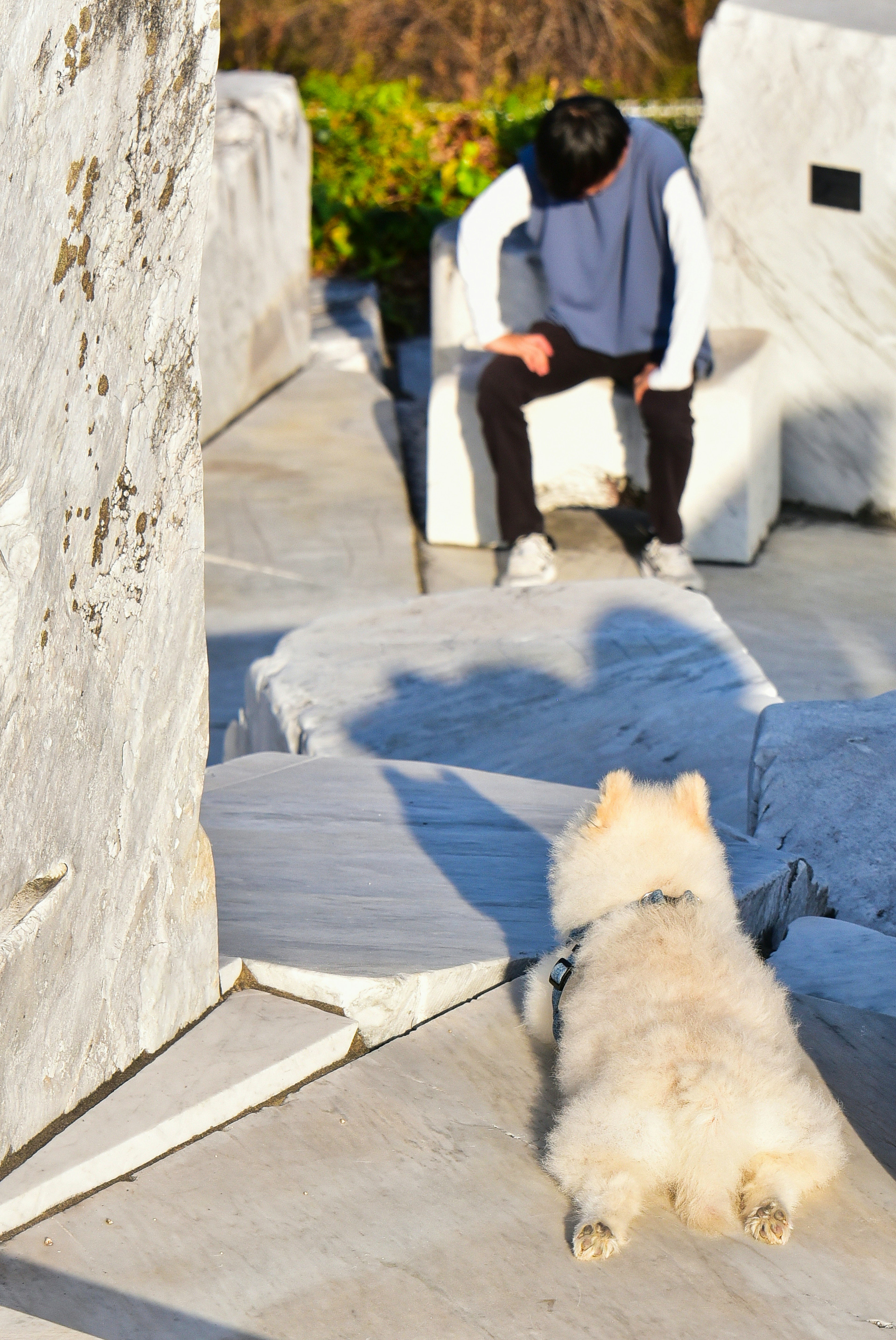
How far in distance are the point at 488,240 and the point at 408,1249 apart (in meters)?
4.10

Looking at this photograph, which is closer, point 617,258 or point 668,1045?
point 668,1045

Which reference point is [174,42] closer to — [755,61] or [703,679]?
[703,679]

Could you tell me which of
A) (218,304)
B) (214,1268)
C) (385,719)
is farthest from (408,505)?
(214,1268)

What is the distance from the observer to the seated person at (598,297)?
4.60 meters

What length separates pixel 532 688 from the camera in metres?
3.19

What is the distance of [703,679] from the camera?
316 cm

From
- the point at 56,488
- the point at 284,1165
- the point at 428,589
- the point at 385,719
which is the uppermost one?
the point at 56,488

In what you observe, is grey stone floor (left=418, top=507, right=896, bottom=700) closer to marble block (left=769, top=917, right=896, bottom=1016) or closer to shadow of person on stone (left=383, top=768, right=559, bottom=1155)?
shadow of person on stone (left=383, top=768, right=559, bottom=1155)

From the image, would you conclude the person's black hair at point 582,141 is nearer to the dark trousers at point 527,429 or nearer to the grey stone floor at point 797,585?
the dark trousers at point 527,429

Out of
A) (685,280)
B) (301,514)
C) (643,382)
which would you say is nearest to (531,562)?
(643,382)

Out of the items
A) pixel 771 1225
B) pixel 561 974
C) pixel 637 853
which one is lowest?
pixel 771 1225

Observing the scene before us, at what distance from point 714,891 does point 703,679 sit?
1404 millimetres

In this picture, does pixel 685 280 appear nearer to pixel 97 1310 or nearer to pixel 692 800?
pixel 692 800

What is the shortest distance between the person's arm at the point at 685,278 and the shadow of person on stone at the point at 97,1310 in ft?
12.2
